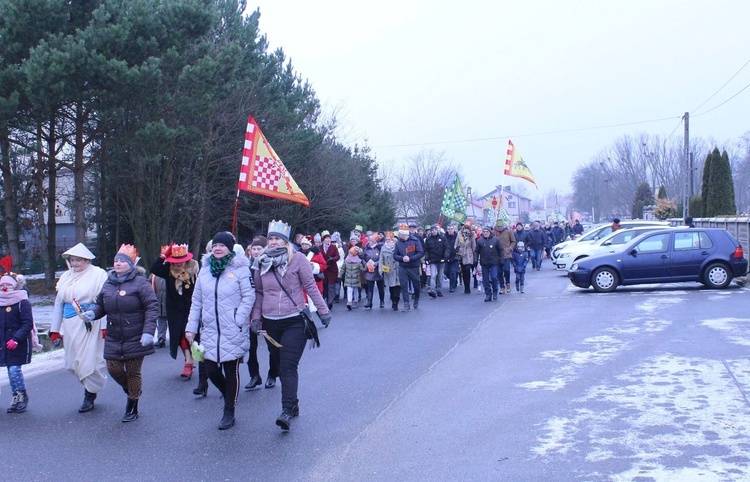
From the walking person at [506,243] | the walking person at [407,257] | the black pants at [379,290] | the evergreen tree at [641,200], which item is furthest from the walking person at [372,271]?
the evergreen tree at [641,200]

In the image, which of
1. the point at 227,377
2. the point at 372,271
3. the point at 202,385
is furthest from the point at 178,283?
the point at 372,271

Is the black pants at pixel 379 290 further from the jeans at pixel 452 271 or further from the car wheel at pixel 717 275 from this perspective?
the car wheel at pixel 717 275

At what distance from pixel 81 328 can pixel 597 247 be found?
18867mm

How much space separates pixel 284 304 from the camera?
685 cm

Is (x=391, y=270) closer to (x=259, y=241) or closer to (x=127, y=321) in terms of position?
(x=259, y=241)

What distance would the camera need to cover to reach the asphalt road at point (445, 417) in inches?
220

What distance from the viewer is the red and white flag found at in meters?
15.5

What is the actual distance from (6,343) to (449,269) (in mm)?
13834

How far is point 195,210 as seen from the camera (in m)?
27.9

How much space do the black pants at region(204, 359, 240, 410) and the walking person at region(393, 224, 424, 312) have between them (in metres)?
9.29

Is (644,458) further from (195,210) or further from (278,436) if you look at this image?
(195,210)

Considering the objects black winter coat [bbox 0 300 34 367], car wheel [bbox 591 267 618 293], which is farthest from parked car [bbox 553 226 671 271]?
black winter coat [bbox 0 300 34 367]

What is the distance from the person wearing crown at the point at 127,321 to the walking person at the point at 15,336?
1.05 m

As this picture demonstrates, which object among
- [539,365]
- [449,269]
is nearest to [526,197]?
[449,269]
